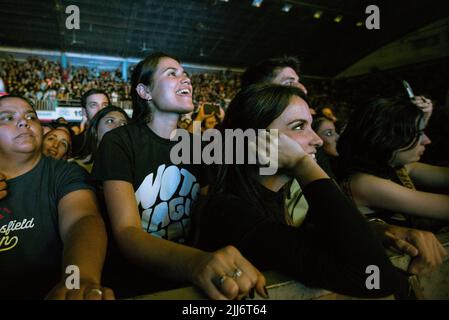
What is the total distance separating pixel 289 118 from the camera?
1.32 metres

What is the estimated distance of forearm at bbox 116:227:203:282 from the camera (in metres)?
0.92

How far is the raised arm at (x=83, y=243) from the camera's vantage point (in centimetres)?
82

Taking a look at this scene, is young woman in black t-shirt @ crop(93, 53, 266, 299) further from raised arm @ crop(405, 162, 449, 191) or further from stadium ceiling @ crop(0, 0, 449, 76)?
stadium ceiling @ crop(0, 0, 449, 76)

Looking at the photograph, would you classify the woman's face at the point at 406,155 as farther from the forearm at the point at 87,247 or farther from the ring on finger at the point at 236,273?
the forearm at the point at 87,247

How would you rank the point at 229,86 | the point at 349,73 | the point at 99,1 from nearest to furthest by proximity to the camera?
the point at 99,1 < the point at 229,86 < the point at 349,73

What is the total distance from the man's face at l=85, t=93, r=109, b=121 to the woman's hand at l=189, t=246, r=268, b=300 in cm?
321

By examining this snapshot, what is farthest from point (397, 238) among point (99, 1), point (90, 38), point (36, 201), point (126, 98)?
point (90, 38)

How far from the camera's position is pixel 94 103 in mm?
3559

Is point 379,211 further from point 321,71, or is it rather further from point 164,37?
point 321,71

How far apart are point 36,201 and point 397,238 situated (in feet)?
5.24

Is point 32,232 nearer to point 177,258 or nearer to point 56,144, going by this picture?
point 177,258

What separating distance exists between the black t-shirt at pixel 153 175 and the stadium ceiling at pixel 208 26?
10784 mm
